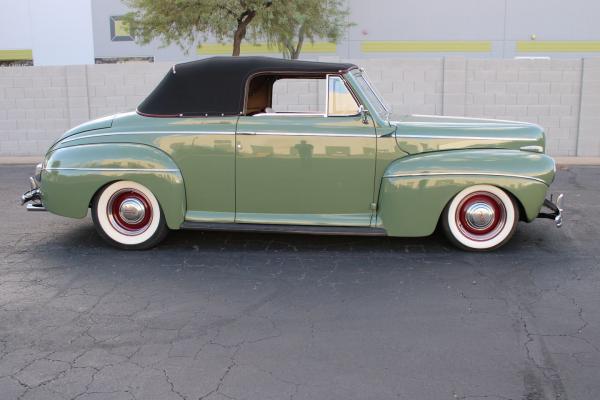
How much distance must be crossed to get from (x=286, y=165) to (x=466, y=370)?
278cm

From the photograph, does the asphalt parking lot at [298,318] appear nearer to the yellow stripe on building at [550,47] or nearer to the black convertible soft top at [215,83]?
the black convertible soft top at [215,83]

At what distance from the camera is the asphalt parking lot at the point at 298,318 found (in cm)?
338

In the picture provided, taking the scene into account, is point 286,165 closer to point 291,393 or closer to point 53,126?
point 291,393

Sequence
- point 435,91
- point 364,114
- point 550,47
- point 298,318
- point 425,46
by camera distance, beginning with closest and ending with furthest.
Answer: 1. point 298,318
2. point 364,114
3. point 435,91
4. point 550,47
5. point 425,46

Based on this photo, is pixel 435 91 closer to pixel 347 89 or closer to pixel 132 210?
pixel 347 89

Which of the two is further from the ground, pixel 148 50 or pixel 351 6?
pixel 351 6

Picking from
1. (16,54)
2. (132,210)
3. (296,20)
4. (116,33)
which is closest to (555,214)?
(132,210)

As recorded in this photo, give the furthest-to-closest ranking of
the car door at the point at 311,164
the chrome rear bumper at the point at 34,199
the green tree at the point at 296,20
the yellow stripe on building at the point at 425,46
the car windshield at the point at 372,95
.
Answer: the yellow stripe on building at the point at 425,46
the green tree at the point at 296,20
the chrome rear bumper at the point at 34,199
the car windshield at the point at 372,95
the car door at the point at 311,164

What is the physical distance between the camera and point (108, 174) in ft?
19.2

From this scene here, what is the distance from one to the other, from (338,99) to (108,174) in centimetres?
226

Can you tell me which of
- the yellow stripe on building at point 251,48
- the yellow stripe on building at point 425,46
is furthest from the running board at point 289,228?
the yellow stripe on building at point 425,46

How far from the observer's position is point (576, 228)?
6762 mm

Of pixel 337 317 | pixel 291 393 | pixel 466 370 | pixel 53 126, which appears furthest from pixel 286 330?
pixel 53 126

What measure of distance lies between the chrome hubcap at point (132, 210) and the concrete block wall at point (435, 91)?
6973 millimetres
